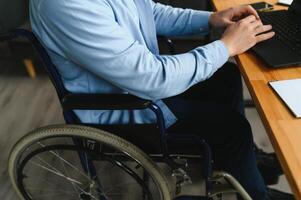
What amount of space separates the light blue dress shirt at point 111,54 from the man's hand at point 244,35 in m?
0.03

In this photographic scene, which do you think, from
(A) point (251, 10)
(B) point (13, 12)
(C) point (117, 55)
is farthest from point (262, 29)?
(B) point (13, 12)

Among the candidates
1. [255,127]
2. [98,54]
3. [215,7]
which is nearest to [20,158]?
[98,54]

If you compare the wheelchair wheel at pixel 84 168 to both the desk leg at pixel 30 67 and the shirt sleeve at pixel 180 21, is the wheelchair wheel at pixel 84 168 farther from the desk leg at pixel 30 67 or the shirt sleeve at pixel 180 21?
the desk leg at pixel 30 67

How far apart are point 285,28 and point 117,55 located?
1.68ft

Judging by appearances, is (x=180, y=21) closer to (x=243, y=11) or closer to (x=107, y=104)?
(x=243, y=11)

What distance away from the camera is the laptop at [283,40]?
2.67 feet

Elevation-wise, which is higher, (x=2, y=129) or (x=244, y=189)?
(x=244, y=189)

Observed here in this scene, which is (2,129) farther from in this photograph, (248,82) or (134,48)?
(248,82)

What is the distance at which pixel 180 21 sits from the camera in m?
1.15

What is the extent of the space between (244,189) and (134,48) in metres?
0.51

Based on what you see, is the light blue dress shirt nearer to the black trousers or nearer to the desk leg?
the black trousers

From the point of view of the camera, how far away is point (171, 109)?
1.03 meters

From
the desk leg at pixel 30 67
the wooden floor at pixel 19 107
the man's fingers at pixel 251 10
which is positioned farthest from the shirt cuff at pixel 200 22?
the desk leg at pixel 30 67

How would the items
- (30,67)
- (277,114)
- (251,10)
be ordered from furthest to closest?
1. (30,67)
2. (251,10)
3. (277,114)
